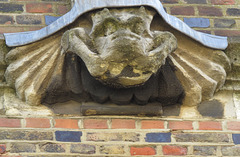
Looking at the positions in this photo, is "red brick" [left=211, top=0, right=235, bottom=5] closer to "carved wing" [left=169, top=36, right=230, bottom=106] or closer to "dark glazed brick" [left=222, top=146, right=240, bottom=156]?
"carved wing" [left=169, top=36, right=230, bottom=106]

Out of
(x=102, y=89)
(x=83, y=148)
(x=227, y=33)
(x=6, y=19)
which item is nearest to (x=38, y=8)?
(x=6, y=19)

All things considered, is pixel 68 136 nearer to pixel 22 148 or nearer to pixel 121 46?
pixel 22 148

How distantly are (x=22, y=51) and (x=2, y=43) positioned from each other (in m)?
0.12

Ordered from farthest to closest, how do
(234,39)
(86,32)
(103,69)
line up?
1. (234,39)
2. (86,32)
3. (103,69)

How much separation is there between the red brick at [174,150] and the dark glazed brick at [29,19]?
110 centimetres

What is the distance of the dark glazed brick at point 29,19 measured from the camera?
3.93 meters

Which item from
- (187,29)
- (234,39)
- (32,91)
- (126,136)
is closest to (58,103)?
(32,91)

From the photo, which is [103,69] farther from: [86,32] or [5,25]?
[5,25]

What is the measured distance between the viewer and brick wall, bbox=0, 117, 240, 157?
341 centimetres

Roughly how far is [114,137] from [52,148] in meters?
0.32

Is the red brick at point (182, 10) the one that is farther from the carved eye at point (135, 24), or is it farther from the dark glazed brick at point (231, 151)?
the dark glazed brick at point (231, 151)

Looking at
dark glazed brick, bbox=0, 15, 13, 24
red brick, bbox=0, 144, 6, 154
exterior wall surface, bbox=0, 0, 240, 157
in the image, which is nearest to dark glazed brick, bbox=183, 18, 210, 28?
exterior wall surface, bbox=0, 0, 240, 157

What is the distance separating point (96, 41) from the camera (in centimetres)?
333

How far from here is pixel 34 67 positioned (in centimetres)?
354
